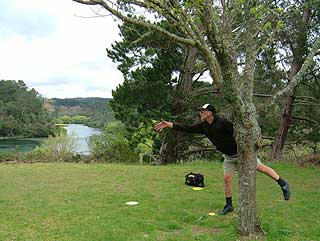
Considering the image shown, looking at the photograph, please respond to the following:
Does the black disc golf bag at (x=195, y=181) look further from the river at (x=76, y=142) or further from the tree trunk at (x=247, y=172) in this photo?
the river at (x=76, y=142)

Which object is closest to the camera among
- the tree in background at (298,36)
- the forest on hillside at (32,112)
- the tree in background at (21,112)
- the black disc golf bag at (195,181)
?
the black disc golf bag at (195,181)

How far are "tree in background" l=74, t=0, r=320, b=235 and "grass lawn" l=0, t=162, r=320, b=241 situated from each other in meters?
0.70

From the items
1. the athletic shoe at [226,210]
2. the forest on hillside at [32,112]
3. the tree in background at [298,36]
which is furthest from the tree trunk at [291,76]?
the forest on hillside at [32,112]

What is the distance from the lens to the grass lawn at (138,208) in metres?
4.84

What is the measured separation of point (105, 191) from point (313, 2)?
6.82 meters

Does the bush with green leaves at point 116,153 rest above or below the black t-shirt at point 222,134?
below

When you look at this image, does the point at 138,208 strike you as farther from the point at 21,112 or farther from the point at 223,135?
the point at 21,112

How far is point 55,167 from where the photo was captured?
12.4 metres

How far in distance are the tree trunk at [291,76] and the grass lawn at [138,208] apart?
3.86 m

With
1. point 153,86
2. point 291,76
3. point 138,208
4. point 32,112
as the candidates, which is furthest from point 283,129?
point 32,112

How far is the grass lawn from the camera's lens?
4836 millimetres

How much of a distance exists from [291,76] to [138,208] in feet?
27.2

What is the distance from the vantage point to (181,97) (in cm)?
1720

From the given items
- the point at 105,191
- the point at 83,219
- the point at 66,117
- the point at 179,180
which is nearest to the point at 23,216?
the point at 83,219
